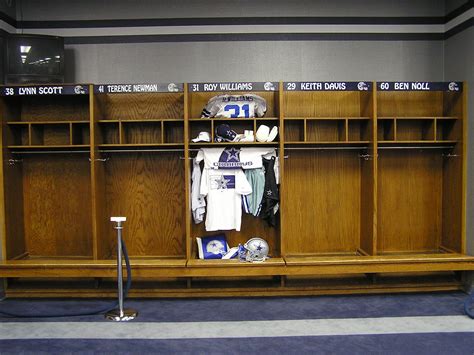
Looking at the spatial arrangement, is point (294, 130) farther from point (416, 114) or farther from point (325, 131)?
point (416, 114)

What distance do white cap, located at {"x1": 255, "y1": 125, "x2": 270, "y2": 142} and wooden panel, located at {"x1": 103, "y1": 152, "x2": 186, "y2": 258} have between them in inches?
38.3

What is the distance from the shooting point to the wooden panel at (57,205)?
4938 mm

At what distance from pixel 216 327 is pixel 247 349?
1.70 feet

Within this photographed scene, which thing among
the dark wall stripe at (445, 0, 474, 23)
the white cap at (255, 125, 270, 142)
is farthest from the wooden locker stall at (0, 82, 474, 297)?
the dark wall stripe at (445, 0, 474, 23)

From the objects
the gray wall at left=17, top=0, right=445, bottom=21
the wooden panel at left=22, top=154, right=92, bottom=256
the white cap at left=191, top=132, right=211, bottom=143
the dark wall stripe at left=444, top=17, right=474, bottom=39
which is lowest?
the wooden panel at left=22, top=154, right=92, bottom=256

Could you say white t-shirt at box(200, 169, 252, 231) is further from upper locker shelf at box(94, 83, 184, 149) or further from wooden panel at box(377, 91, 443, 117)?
wooden panel at box(377, 91, 443, 117)

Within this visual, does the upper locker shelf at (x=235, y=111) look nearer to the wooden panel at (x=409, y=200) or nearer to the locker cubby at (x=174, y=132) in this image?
the locker cubby at (x=174, y=132)

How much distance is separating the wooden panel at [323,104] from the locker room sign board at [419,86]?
1.44ft

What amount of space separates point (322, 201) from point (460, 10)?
8.44 feet

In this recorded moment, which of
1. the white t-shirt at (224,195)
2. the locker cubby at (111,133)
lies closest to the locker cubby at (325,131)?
the white t-shirt at (224,195)

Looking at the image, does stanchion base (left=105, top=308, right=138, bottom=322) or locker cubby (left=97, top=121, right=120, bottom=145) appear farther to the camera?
locker cubby (left=97, top=121, right=120, bottom=145)

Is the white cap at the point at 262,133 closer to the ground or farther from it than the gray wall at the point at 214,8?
closer to the ground

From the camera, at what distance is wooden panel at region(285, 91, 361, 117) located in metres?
4.96

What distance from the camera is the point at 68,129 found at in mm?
4953
